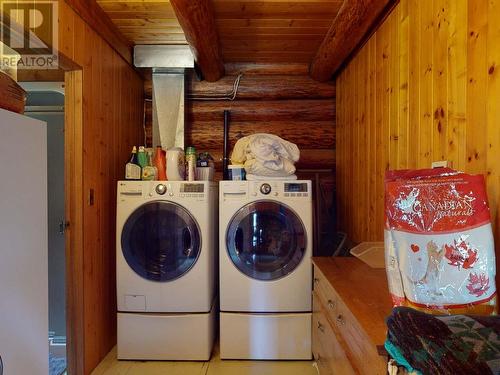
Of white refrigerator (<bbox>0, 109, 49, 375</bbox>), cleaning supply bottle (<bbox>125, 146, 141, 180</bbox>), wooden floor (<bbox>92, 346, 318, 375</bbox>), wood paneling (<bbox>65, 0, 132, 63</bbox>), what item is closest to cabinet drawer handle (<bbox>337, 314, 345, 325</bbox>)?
wooden floor (<bbox>92, 346, 318, 375</bbox>)

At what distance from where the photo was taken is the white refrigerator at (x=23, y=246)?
90 cm

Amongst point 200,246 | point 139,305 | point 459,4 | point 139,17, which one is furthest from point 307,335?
point 139,17

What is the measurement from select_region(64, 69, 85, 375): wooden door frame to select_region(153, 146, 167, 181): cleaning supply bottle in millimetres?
502

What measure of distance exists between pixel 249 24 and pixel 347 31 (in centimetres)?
67

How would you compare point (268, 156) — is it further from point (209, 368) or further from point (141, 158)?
point (209, 368)

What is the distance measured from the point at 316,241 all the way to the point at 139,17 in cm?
213

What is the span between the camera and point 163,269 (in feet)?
6.57

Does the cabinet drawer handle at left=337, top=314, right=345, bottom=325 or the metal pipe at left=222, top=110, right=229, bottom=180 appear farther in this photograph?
the metal pipe at left=222, top=110, right=229, bottom=180

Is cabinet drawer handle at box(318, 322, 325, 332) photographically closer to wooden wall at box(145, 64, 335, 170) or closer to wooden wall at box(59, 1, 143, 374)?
wooden wall at box(59, 1, 143, 374)

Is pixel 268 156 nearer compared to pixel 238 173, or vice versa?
pixel 268 156

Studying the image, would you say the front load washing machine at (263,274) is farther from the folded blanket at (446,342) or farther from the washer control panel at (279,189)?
the folded blanket at (446,342)

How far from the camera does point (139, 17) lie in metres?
2.08

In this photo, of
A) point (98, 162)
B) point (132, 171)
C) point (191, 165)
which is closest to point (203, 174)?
point (191, 165)

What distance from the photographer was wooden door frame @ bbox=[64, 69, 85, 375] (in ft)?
6.02
